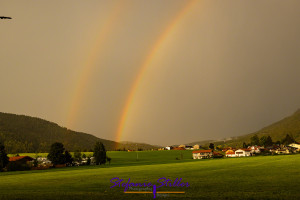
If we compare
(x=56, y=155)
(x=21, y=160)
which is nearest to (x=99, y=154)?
(x=56, y=155)

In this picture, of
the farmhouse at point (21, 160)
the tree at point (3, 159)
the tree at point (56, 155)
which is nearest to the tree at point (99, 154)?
the tree at point (56, 155)

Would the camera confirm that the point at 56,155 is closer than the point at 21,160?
No

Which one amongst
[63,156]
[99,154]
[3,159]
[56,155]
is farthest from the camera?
[99,154]

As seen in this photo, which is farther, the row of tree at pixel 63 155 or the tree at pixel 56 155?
the row of tree at pixel 63 155

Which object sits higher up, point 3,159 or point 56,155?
point 56,155

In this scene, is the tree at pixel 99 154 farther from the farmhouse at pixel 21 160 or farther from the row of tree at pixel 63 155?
the farmhouse at pixel 21 160

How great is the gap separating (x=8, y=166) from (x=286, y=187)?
98980 millimetres

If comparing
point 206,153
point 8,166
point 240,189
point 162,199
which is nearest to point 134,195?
point 162,199

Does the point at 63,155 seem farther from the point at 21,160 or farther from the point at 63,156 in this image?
the point at 21,160

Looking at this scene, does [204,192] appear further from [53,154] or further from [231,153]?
[231,153]

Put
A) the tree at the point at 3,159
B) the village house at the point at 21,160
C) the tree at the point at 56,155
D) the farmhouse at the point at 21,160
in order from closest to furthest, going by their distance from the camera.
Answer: the tree at the point at 3,159 < the village house at the point at 21,160 < the farmhouse at the point at 21,160 < the tree at the point at 56,155

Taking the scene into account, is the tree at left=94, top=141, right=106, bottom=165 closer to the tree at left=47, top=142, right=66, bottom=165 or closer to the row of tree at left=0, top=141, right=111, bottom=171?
the row of tree at left=0, top=141, right=111, bottom=171

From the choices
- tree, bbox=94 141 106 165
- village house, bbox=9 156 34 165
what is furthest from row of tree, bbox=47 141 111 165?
village house, bbox=9 156 34 165

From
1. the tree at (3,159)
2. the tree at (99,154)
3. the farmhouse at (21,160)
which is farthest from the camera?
the tree at (99,154)
